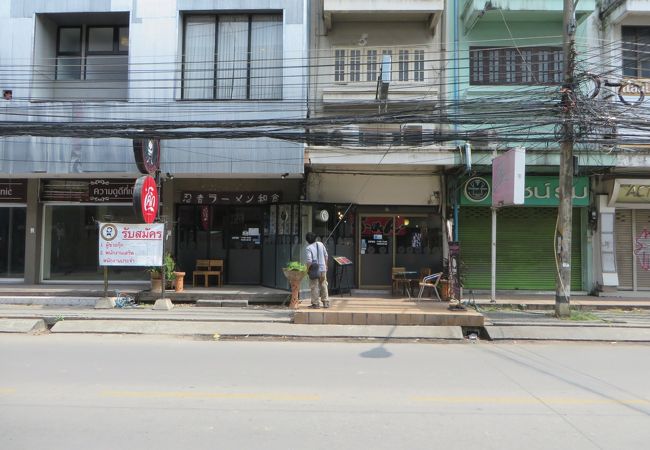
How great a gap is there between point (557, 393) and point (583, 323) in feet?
16.8

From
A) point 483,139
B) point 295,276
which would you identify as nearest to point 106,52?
point 295,276

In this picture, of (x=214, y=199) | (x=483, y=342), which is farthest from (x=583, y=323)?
(x=214, y=199)

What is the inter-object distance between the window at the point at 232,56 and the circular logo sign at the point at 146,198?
9.31 feet

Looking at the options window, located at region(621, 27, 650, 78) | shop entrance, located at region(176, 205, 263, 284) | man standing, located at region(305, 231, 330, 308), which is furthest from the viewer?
shop entrance, located at region(176, 205, 263, 284)

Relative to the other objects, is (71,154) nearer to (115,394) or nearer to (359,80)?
(359,80)

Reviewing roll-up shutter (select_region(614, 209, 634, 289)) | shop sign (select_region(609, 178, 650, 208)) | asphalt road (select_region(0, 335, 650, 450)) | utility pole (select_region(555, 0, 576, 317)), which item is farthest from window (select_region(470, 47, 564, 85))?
asphalt road (select_region(0, 335, 650, 450))

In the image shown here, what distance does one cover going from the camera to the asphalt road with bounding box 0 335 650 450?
4090mm

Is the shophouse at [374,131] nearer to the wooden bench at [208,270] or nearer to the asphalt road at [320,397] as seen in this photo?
the wooden bench at [208,270]

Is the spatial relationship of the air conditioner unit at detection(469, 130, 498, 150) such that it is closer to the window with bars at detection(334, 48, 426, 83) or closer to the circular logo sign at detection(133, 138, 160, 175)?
the window with bars at detection(334, 48, 426, 83)

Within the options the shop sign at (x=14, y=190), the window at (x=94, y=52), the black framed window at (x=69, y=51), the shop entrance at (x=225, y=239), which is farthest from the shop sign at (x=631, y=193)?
the shop sign at (x=14, y=190)

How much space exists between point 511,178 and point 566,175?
1.10 meters

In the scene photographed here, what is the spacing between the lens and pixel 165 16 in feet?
42.2

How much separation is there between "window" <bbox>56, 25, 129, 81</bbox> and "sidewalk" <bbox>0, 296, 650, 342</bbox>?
688 cm

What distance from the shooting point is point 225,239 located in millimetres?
14883
